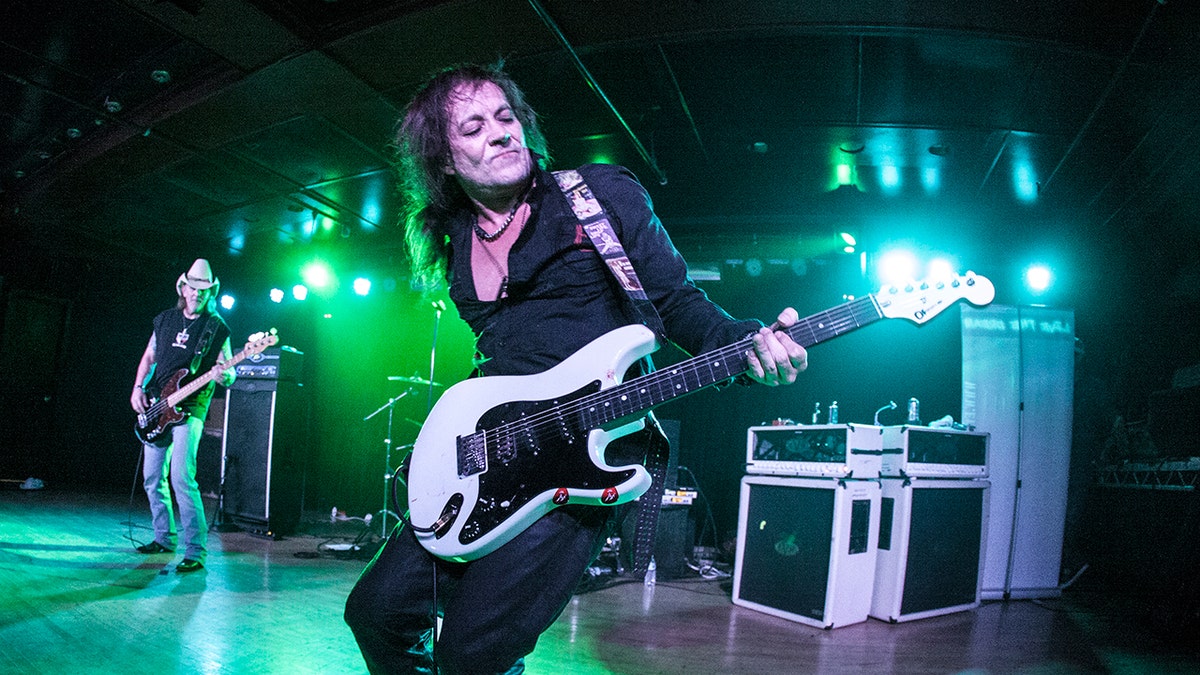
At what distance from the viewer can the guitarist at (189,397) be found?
509 cm

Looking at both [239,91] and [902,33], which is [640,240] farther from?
[239,91]

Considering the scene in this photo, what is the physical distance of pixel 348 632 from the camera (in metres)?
3.74

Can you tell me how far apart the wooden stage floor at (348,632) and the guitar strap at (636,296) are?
1.82 metres

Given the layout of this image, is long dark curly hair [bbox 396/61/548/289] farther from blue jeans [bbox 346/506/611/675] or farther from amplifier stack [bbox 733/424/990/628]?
amplifier stack [bbox 733/424/990/628]

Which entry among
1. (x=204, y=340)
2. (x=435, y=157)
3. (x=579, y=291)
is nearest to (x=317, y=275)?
(x=204, y=340)

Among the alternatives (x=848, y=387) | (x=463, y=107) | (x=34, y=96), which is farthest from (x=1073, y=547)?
(x=34, y=96)

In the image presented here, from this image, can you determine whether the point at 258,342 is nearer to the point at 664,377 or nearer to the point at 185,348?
the point at 185,348

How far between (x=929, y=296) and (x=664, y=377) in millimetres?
Result: 877

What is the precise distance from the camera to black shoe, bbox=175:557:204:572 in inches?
196

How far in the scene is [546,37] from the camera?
521 cm

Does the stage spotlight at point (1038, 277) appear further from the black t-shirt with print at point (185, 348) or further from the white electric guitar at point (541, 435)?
the black t-shirt with print at point (185, 348)

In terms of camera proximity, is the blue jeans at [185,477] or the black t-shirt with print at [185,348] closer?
the blue jeans at [185,477]

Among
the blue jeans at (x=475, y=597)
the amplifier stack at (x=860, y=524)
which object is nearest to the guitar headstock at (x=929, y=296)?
the blue jeans at (x=475, y=597)

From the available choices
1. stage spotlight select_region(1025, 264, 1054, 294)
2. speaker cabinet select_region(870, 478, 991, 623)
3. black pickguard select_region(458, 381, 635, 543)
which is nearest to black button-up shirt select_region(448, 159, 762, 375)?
black pickguard select_region(458, 381, 635, 543)
